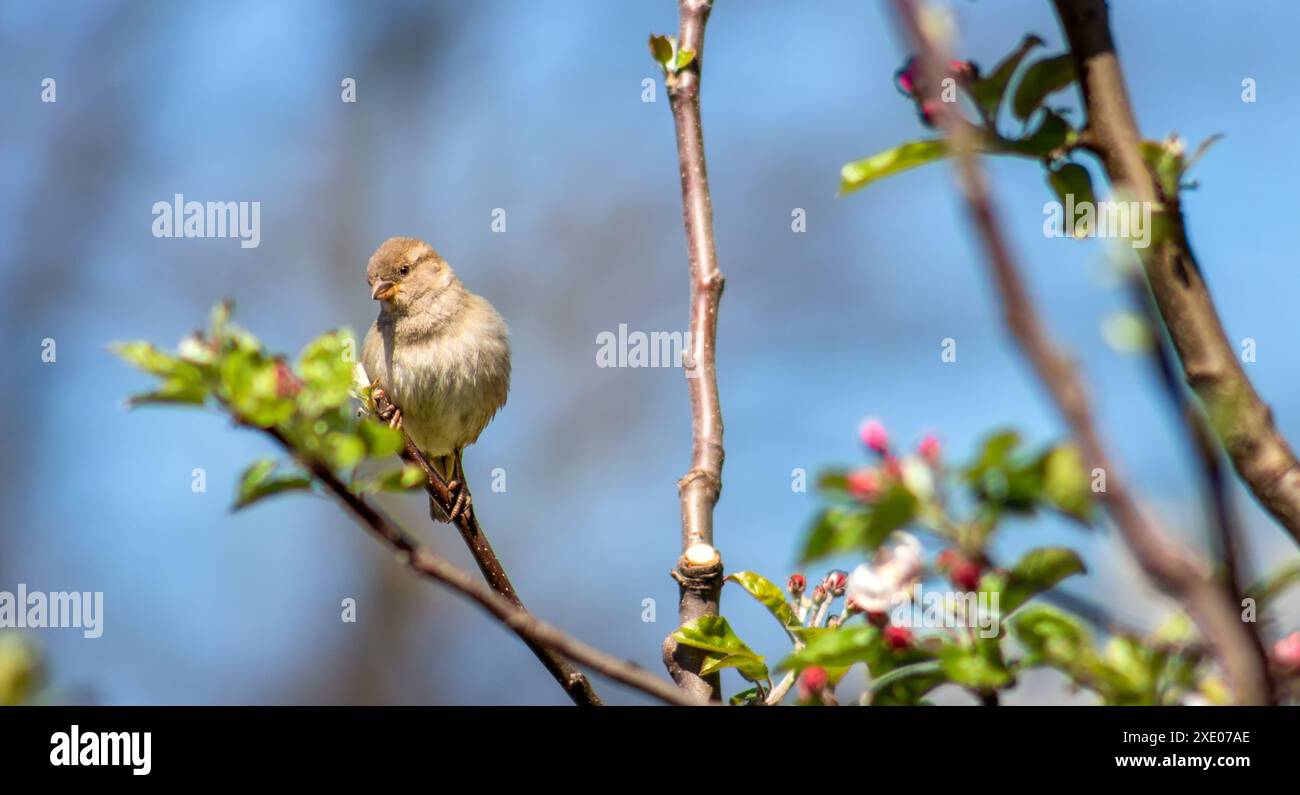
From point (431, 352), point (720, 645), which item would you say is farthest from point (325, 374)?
point (431, 352)

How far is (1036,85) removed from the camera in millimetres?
1443

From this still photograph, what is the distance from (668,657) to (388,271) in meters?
3.74

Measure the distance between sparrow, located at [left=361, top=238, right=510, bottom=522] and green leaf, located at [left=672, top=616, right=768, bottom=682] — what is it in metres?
3.52

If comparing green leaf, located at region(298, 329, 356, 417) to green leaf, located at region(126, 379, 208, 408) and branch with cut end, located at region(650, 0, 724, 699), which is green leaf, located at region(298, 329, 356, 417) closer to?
green leaf, located at region(126, 379, 208, 408)

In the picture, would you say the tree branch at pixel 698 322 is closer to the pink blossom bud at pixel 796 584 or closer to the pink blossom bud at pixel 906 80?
the pink blossom bud at pixel 796 584

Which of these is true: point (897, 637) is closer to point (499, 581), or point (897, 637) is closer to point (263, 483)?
point (263, 483)

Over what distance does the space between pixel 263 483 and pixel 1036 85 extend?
929 mm

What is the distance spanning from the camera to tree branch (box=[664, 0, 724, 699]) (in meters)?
2.19

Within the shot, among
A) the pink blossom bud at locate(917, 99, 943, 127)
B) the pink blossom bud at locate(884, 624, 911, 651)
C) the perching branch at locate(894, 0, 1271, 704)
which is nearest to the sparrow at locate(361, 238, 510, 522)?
the pink blossom bud at locate(884, 624, 911, 651)

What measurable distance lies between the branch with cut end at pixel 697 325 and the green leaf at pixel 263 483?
0.89 m
